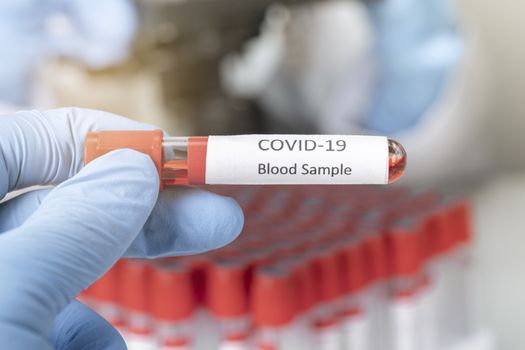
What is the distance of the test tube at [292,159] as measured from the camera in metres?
0.47

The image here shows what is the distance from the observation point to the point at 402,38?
131 centimetres

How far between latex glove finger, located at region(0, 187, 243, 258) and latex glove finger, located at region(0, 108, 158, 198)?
26 mm

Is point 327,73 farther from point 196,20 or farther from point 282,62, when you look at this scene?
point 196,20

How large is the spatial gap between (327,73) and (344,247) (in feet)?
2.17

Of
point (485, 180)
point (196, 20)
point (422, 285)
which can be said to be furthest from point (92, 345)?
point (485, 180)

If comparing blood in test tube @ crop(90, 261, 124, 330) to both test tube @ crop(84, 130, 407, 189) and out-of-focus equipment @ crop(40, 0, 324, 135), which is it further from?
out-of-focus equipment @ crop(40, 0, 324, 135)

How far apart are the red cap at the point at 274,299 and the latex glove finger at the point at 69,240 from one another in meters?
0.26

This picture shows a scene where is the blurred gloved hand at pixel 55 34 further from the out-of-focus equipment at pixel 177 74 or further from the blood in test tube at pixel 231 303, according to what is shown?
the blood in test tube at pixel 231 303

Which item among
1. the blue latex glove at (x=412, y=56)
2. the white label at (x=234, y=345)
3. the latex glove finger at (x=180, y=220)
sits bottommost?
the white label at (x=234, y=345)

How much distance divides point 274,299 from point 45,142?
0.98 feet

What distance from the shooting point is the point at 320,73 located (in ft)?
4.65

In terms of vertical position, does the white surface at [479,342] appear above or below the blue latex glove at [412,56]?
below

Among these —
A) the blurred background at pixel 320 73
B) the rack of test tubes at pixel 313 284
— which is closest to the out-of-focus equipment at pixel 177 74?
the blurred background at pixel 320 73

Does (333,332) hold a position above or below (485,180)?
below
